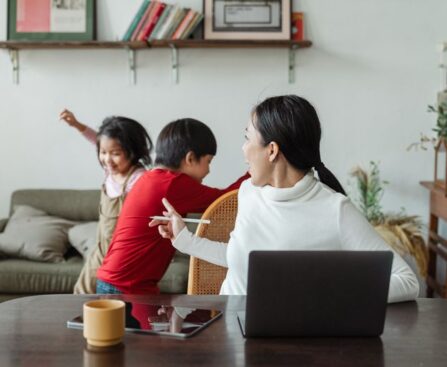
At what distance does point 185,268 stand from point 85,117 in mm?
1268

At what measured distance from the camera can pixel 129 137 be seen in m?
2.83

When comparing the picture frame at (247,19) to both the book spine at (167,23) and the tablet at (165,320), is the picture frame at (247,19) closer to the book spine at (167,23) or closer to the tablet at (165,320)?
the book spine at (167,23)

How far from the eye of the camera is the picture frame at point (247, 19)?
3.93 m

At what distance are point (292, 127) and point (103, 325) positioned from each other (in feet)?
2.12

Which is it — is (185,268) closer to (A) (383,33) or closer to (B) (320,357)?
(A) (383,33)

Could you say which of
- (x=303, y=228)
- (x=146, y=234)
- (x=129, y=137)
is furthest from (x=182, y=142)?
(x=303, y=228)

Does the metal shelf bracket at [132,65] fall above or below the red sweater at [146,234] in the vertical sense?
above

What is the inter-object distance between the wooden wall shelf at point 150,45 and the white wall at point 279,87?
43 millimetres

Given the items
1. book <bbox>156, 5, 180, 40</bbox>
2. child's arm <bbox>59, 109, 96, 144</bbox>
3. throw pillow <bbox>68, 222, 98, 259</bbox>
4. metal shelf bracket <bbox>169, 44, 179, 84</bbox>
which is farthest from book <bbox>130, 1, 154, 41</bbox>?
throw pillow <bbox>68, 222, 98, 259</bbox>

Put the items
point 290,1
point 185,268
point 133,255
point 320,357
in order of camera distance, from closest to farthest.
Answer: point 320,357 → point 133,255 → point 185,268 → point 290,1

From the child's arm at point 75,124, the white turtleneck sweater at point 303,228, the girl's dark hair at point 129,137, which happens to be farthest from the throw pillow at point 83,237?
the white turtleneck sweater at point 303,228

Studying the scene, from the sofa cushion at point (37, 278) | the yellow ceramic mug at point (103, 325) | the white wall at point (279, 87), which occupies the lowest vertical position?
the sofa cushion at point (37, 278)

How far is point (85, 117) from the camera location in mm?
4129

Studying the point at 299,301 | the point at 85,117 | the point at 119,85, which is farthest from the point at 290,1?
the point at 299,301
